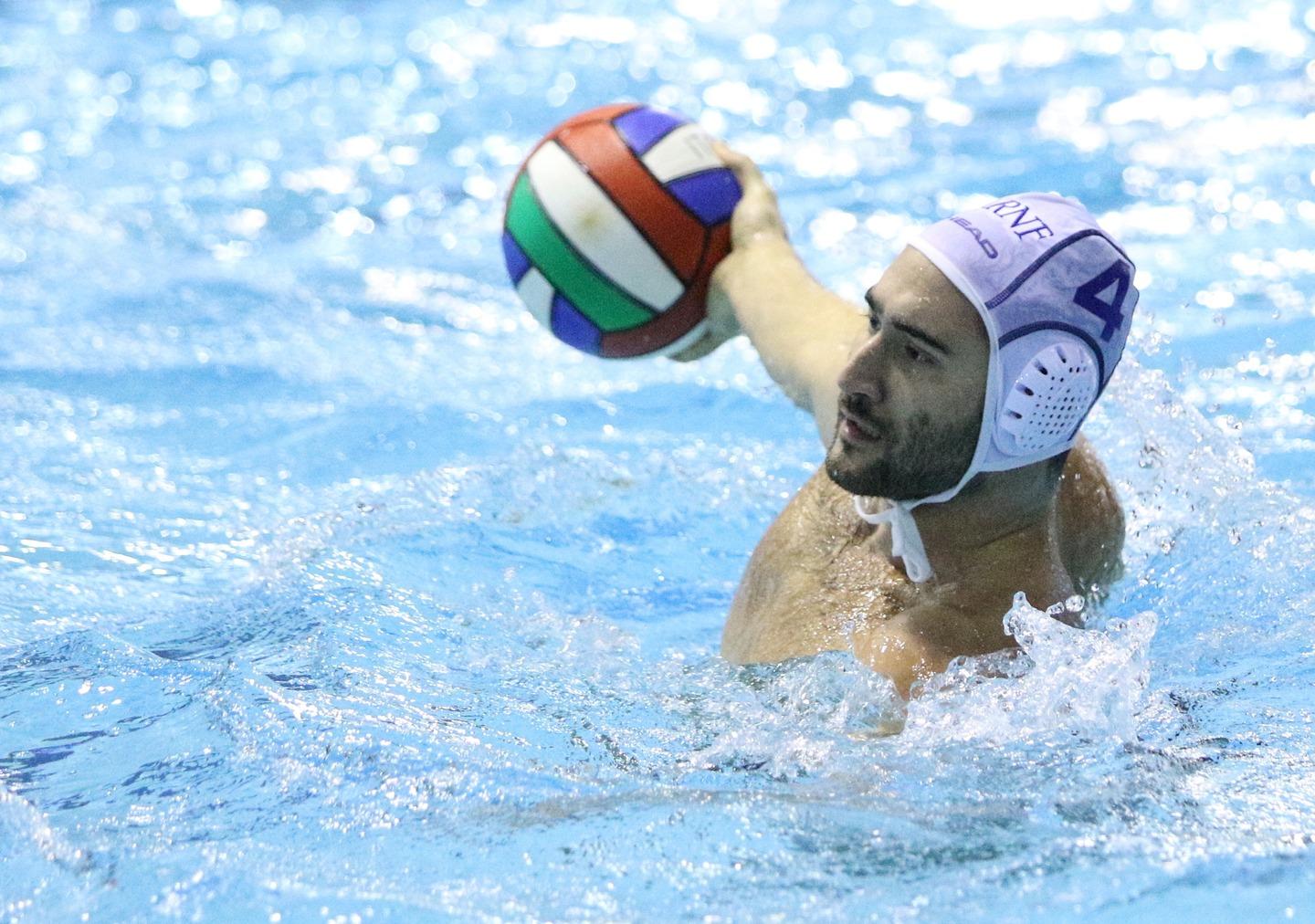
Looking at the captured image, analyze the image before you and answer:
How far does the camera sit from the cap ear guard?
2.88 m

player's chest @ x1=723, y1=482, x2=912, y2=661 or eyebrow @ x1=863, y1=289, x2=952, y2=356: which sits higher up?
eyebrow @ x1=863, y1=289, x2=952, y2=356

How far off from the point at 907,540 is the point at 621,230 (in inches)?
42.2

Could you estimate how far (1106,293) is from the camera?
2957mm

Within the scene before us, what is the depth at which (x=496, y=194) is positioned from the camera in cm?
769

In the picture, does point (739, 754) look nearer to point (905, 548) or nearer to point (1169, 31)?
point (905, 548)

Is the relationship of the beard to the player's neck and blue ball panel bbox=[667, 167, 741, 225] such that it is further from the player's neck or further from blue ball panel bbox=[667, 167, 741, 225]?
blue ball panel bbox=[667, 167, 741, 225]

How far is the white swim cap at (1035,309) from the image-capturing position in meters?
2.88

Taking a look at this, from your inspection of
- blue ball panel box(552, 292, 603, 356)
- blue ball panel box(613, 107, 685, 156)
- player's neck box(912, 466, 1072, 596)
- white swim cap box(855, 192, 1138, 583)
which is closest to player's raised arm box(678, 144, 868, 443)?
blue ball panel box(613, 107, 685, 156)

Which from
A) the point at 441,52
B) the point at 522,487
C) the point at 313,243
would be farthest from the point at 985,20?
the point at 522,487

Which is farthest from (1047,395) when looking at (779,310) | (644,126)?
(644,126)

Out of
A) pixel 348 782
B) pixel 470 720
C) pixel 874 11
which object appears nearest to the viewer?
pixel 348 782

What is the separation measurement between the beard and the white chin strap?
118 millimetres

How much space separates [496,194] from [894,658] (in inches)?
198

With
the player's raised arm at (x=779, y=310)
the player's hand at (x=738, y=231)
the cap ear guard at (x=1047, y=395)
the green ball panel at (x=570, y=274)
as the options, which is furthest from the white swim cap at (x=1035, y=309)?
the green ball panel at (x=570, y=274)
